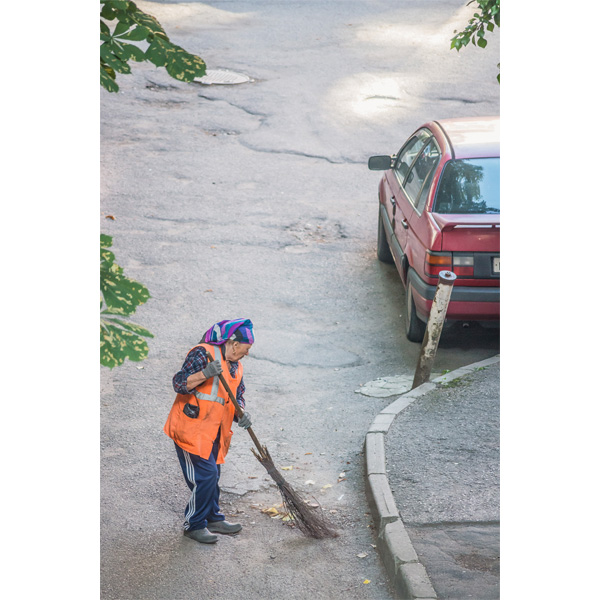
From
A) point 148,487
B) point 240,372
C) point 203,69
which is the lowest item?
point 148,487

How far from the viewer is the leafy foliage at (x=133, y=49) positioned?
338 centimetres

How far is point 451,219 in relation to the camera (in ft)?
25.5

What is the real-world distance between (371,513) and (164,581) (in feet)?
5.10

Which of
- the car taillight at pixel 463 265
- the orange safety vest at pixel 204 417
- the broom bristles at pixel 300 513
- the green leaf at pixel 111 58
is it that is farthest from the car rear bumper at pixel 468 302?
the green leaf at pixel 111 58

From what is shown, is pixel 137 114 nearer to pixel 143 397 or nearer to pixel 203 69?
pixel 143 397

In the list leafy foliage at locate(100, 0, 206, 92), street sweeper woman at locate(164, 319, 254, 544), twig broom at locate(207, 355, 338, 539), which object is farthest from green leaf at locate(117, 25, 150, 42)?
twig broom at locate(207, 355, 338, 539)

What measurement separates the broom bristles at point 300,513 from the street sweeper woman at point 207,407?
39 cm

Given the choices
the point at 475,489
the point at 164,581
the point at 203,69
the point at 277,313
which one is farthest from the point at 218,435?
the point at 277,313

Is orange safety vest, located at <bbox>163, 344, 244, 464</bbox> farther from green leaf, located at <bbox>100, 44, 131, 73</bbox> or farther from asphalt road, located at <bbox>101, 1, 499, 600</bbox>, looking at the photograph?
green leaf, located at <bbox>100, 44, 131, 73</bbox>

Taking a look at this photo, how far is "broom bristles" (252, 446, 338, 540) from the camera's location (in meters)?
5.68

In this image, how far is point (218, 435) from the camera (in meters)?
5.57

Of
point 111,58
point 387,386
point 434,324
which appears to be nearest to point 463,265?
point 434,324

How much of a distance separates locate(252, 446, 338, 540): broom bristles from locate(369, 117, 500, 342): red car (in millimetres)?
2713

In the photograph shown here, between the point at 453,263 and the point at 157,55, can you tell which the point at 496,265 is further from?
the point at 157,55
